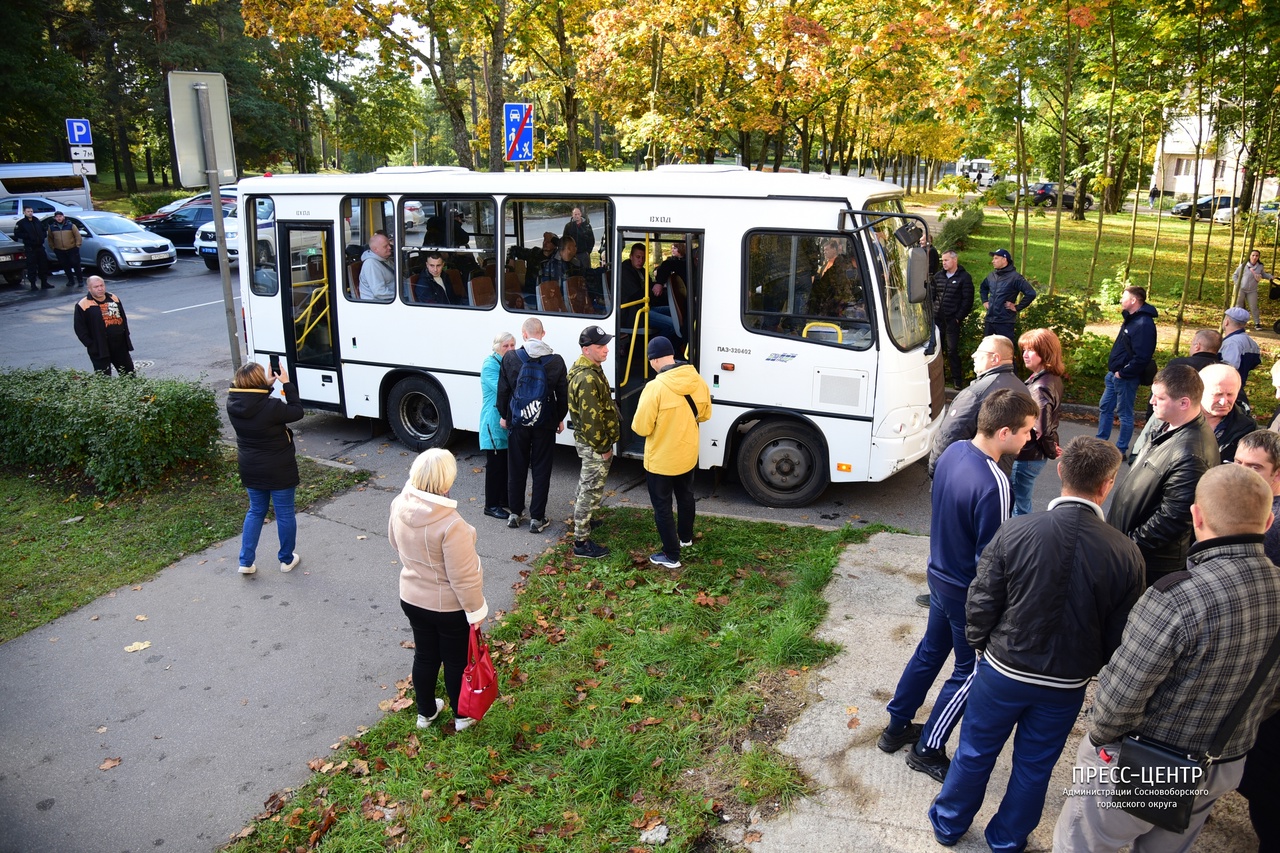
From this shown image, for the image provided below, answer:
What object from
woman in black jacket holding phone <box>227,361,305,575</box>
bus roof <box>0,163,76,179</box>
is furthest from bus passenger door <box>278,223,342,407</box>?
bus roof <box>0,163,76,179</box>

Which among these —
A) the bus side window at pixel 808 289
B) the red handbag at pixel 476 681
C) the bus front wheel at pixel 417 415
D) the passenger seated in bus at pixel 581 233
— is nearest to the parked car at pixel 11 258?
the bus front wheel at pixel 417 415

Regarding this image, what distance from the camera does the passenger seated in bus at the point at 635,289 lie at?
8.95 meters

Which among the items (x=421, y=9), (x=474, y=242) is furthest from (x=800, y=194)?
(x=421, y=9)

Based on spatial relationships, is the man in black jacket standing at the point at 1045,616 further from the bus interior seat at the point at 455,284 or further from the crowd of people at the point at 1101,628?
the bus interior seat at the point at 455,284

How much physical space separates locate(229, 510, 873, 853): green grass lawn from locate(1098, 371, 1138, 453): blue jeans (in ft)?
15.3

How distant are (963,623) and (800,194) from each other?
4.74 metres

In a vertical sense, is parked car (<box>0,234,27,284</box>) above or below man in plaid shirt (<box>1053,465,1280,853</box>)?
above

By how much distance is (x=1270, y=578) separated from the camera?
3068 mm

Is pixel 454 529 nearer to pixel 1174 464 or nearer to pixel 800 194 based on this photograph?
pixel 1174 464

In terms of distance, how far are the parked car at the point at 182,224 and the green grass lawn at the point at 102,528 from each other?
19459 millimetres

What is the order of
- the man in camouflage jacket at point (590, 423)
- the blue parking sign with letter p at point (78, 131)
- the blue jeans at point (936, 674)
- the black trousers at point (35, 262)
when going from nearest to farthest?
the blue jeans at point (936, 674) → the man in camouflage jacket at point (590, 423) → the black trousers at point (35, 262) → the blue parking sign with letter p at point (78, 131)

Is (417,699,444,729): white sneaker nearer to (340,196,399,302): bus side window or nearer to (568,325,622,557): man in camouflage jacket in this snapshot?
(568,325,622,557): man in camouflage jacket

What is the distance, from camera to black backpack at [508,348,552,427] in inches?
306

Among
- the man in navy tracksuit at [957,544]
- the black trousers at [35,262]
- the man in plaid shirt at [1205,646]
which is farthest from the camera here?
the black trousers at [35,262]
